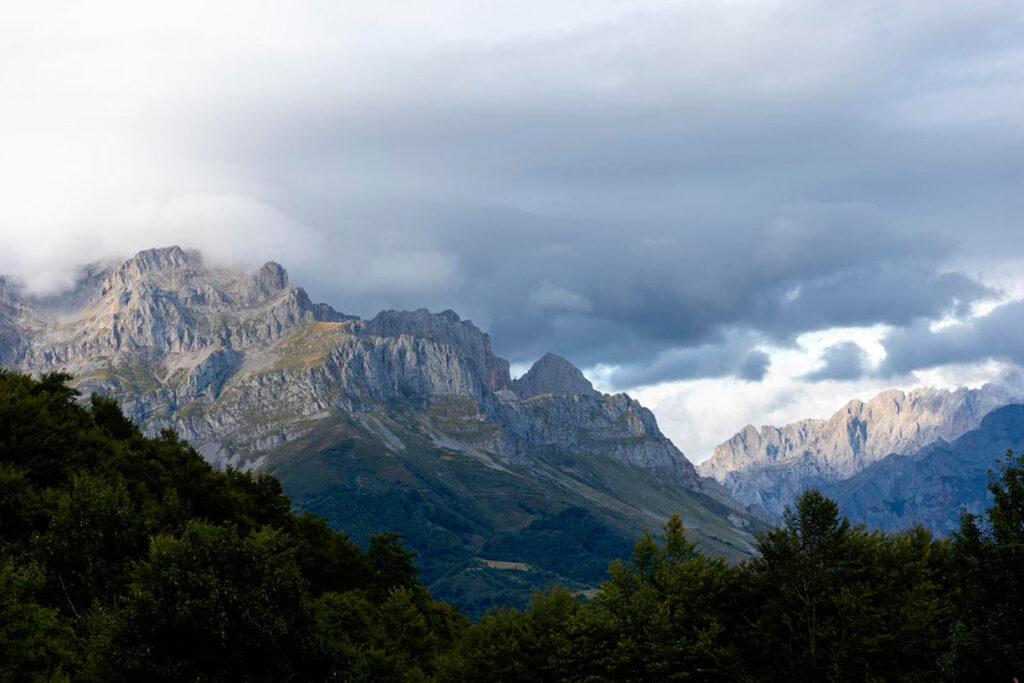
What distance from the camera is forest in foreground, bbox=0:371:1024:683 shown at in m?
61.6

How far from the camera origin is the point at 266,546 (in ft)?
230

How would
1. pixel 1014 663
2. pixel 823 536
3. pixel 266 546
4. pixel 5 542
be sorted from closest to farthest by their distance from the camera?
1. pixel 1014 663
2. pixel 266 546
3. pixel 5 542
4. pixel 823 536

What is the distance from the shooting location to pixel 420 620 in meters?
127

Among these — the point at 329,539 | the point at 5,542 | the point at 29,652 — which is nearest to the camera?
the point at 29,652

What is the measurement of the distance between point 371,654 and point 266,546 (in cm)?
2595

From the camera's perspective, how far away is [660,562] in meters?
99.8

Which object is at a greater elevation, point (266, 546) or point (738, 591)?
point (266, 546)

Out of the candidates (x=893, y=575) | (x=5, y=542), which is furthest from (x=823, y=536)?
(x=5, y=542)

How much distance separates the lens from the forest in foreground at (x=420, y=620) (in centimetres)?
Result: 6159

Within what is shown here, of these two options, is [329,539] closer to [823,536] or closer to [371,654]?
[371,654]

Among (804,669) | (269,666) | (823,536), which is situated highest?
(823,536)

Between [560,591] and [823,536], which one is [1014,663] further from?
[560,591]

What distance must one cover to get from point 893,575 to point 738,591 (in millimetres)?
15019

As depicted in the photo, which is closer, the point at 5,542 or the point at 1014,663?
the point at 1014,663
